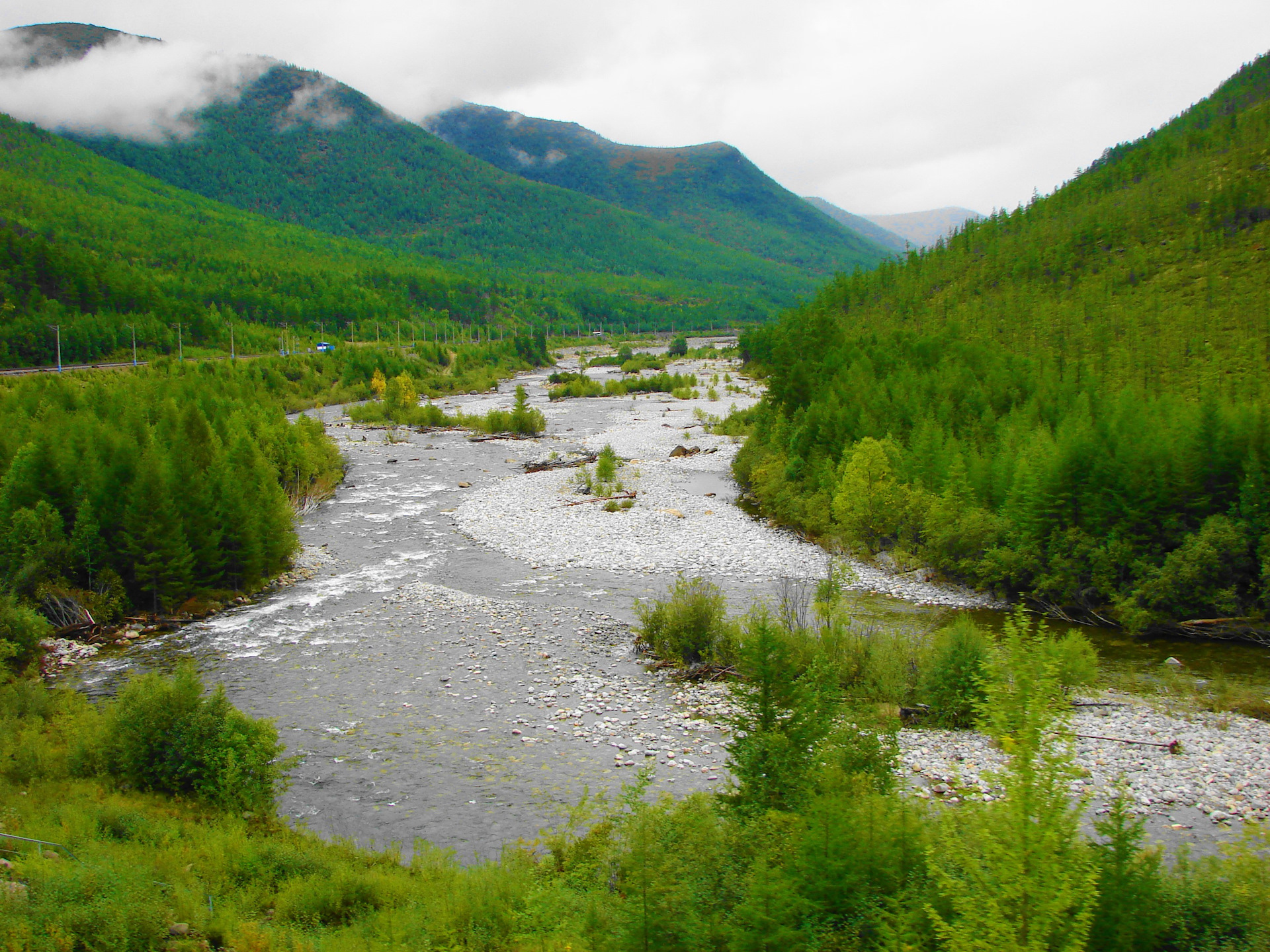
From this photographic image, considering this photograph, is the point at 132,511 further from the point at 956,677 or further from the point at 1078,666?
the point at 1078,666

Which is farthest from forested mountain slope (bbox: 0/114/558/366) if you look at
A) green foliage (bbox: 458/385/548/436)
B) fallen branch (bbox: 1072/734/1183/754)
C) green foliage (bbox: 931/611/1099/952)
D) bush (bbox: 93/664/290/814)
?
green foliage (bbox: 931/611/1099/952)

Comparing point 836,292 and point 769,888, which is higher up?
point 836,292

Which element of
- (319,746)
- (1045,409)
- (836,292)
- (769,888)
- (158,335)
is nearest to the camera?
(769,888)

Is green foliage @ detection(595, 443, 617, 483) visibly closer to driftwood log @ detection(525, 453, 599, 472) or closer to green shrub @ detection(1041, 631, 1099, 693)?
driftwood log @ detection(525, 453, 599, 472)

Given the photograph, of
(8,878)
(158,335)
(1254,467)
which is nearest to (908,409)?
(1254,467)

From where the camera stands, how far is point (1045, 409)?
37.1 metres

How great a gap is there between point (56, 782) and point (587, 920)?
474 inches

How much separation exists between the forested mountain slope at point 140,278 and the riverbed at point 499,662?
204ft

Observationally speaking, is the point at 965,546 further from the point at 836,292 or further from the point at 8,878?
the point at 836,292

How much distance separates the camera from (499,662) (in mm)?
23531

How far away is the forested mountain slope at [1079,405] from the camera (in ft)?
83.7

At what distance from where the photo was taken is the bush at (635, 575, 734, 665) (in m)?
22.9

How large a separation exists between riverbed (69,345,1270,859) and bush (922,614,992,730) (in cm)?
82

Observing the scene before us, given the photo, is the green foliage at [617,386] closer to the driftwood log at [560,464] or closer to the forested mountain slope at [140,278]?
the driftwood log at [560,464]
